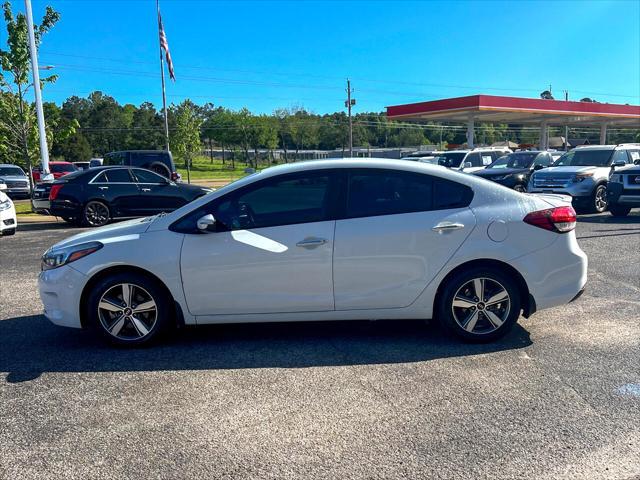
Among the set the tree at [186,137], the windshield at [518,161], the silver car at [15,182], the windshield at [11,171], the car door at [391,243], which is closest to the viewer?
the car door at [391,243]

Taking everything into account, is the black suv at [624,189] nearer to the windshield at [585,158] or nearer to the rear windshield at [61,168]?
the windshield at [585,158]

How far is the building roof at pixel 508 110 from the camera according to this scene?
35125 millimetres

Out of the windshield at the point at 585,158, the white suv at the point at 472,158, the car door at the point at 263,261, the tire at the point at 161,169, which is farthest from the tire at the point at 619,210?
the tire at the point at 161,169

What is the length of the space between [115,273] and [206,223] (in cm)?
93

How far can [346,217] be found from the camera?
4.52 meters

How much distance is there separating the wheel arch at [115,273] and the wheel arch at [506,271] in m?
2.21

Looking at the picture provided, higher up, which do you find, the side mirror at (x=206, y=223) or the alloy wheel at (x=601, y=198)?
the side mirror at (x=206, y=223)

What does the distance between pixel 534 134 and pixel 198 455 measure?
119 metres

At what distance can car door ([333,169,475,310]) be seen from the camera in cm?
445

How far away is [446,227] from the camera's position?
14.7 feet

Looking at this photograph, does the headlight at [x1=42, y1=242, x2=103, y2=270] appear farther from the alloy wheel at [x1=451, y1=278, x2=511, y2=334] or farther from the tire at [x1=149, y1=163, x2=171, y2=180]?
the tire at [x1=149, y1=163, x2=171, y2=180]


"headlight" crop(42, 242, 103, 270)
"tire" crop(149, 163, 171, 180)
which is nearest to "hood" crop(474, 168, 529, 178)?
"tire" crop(149, 163, 171, 180)

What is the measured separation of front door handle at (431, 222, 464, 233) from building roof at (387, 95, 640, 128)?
32186 mm

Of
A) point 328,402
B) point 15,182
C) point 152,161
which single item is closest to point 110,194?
point 152,161
